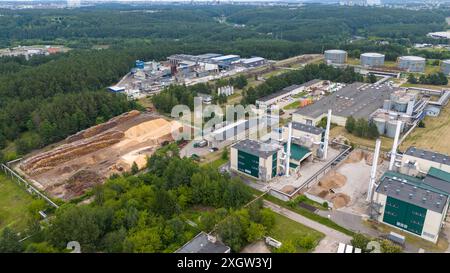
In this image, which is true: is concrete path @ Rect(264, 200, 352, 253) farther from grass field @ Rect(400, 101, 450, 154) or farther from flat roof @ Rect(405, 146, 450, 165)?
grass field @ Rect(400, 101, 450, 154)

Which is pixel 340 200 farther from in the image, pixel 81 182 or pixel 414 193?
pixel 81 182

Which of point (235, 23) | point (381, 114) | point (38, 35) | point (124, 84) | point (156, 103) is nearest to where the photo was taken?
point (381, 114)

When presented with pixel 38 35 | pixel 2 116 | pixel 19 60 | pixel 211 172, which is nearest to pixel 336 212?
pixel 211 172

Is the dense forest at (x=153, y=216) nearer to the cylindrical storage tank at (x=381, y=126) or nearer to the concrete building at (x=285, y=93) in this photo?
the cylindrical storage tank at (x=381, y=126)

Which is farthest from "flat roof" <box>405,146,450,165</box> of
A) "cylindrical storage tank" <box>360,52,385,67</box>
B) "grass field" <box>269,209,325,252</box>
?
"cylindrical storage tank" <box>360,52,385,67</box>

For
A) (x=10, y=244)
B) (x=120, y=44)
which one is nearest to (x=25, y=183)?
(x=10, y=244)

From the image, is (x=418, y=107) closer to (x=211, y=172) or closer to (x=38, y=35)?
(x=211, y=172)
